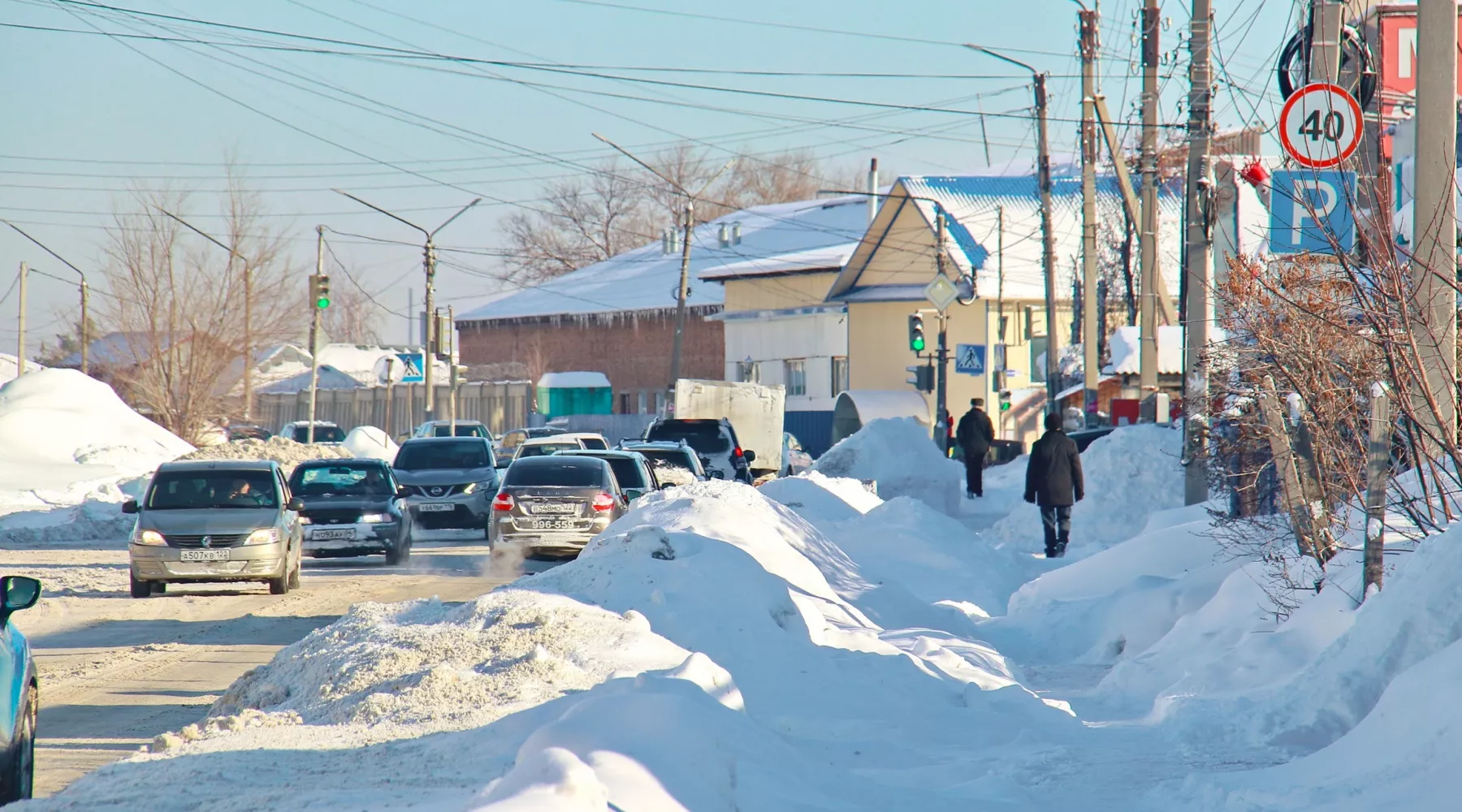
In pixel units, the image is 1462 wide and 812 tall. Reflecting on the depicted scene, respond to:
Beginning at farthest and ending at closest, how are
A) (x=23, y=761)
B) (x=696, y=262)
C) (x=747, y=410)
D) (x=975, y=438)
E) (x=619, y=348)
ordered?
(x=619, y=348), (x=696, y=262), (x=747, y=410), (x=975, y=438), (x=23, y=761)

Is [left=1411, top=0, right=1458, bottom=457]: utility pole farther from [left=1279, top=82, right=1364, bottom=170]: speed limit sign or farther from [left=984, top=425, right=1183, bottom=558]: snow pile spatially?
[left=984, top=425, right=1183, bottom=558]: snow pile

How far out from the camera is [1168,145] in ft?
144

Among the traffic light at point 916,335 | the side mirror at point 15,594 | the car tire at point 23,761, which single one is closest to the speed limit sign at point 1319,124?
the side mirror at point 15,594

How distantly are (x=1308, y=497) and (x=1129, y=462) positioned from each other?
12077 mm

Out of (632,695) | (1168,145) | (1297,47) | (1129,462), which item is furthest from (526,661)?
(1168,145)

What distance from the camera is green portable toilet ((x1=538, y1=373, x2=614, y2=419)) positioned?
66375mm

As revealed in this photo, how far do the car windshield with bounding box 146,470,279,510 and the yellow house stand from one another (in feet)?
124

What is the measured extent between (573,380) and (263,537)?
50.5m

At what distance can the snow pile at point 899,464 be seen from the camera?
1125 inches

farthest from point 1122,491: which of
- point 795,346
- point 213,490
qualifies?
point 795,346

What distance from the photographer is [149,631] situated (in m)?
13.8

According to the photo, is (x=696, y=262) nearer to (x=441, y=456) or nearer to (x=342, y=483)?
(x=441, y=456)

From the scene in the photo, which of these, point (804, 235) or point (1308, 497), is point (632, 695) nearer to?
point (1308, 497)

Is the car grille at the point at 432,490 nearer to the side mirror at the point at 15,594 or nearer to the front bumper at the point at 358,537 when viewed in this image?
the front bumper at the point at 358,537
